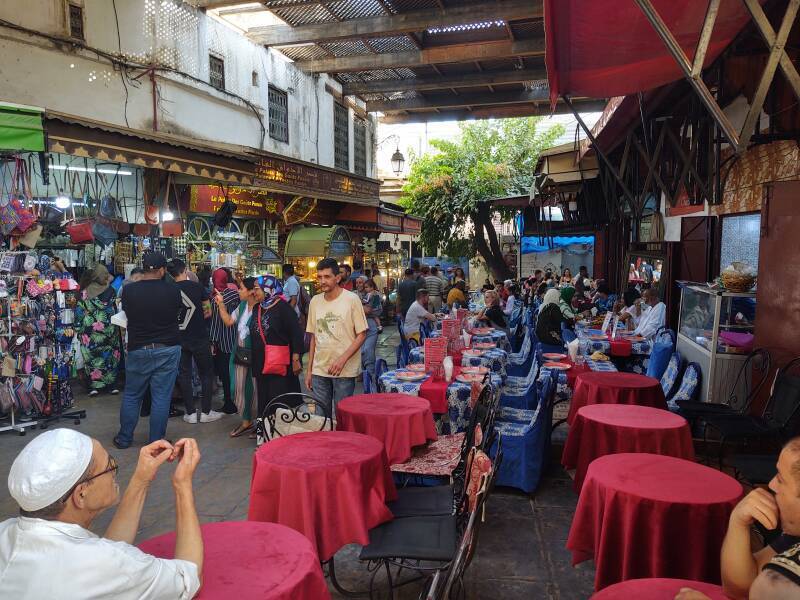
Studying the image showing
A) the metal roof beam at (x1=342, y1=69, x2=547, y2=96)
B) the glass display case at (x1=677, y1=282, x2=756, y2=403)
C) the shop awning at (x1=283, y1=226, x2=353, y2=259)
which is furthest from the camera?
the metal roof beam at (x1=342, y1=69, x2=547, y2=96)

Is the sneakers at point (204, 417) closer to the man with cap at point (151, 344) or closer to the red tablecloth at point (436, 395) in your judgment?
the man with cap at point (151, 344)

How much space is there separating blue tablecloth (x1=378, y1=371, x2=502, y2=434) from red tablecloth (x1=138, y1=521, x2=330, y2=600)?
302 centimetres

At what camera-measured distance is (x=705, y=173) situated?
7.04m

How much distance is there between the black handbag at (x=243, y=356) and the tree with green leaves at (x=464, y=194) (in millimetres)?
14654

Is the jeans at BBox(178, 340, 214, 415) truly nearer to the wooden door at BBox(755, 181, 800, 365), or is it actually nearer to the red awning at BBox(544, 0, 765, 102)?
the red awning at BBox(544, 0, 765, 102)

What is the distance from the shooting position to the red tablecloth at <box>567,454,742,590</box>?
3.19 m

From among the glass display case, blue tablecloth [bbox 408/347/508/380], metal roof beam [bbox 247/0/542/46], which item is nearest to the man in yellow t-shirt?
blue tablecloth [bbox 408/347/508/380]

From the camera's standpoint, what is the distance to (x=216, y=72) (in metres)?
11.5

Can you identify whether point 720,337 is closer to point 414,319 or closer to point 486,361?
point 486,361

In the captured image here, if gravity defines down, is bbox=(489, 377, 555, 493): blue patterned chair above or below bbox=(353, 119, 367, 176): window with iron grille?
below

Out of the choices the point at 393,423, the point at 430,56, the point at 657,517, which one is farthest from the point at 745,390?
the point at 430,56

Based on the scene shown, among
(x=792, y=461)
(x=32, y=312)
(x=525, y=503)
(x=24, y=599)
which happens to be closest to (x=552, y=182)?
(x=525, y=503)

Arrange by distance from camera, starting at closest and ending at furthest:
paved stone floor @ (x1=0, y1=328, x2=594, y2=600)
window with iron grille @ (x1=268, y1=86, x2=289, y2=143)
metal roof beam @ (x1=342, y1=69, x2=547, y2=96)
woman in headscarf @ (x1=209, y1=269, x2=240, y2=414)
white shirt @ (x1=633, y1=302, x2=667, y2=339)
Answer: paved stone floor @ (x1=0, y1=328, x2=594, y2=600) → woman in headscarf @ (x1=209, y1=269, x2=240, y2=414) → white shirt @ (x1=633, y1=302, x2=667, y2=339) → window with iron grille @ (x1=268, y1=86, x2=289, y2=143) → metal roof beam @ (x1=342, y1=69, x2=547, y2=96)

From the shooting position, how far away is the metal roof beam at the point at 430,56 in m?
12.2
